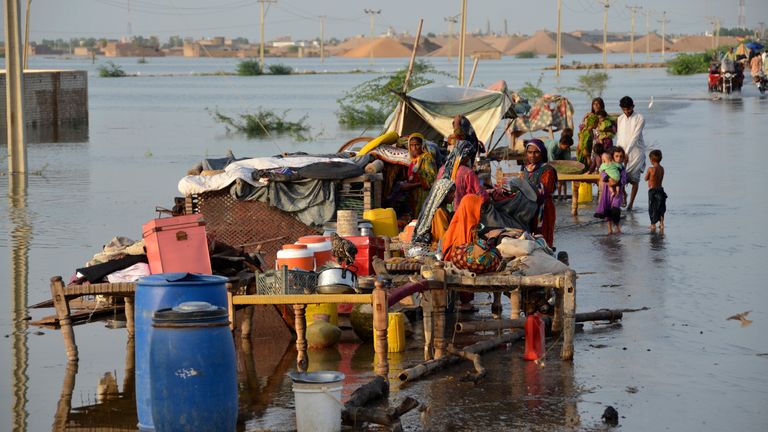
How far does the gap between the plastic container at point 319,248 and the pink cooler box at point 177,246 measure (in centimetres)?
84

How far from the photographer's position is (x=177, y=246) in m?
8.95

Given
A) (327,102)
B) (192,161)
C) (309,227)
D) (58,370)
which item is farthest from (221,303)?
(327,102)

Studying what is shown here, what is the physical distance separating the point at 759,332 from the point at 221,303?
440cm

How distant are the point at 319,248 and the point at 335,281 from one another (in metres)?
1.28

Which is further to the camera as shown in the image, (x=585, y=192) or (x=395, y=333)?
(x=585, y=192)

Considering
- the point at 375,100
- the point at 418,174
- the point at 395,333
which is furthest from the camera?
the point at 375,100

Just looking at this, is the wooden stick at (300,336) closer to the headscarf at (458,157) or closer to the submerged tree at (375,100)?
the headscarf at (458,157)

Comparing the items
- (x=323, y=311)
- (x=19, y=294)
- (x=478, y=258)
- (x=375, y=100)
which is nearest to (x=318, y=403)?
(x=478, y=258)

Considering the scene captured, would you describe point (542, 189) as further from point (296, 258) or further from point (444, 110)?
point (444, 110)

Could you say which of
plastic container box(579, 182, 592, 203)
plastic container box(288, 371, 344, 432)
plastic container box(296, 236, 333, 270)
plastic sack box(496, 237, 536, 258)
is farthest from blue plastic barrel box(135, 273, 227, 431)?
plastic container box(579, 182, 592, 203)

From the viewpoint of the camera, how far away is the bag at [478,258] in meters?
8.46

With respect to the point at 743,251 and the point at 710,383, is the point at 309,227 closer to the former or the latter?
the point at 743,251

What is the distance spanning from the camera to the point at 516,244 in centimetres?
900

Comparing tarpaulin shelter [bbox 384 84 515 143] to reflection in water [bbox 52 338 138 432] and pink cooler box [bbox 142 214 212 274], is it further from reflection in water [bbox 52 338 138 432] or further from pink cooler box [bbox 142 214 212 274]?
reflection in water [bbox 52 338 138 432]
